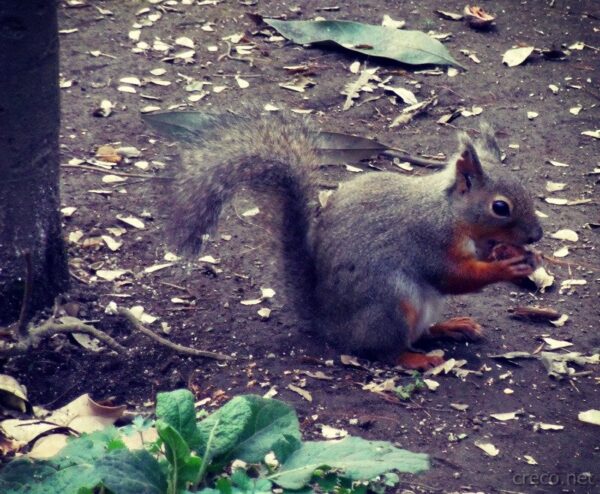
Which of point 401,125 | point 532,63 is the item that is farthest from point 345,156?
point 532,63

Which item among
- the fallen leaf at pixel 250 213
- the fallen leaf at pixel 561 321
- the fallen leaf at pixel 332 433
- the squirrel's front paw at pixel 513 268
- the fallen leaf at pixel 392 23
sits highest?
the fallen leaf at pixel 392 23

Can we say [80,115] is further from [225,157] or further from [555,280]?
[555,280]

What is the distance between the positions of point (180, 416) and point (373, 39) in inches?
174

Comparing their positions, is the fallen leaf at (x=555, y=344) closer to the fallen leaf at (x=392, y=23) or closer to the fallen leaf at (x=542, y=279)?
the fallen leaf at (x=542, y=279)

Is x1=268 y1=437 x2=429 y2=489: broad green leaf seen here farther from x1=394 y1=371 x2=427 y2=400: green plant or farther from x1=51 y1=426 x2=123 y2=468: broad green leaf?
x1=394 y1=371 x2=427 y2=400: green plant

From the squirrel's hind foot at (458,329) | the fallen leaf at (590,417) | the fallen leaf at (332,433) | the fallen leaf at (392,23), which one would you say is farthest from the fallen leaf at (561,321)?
the fallen leaf at (392,23)

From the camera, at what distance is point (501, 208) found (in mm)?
4273

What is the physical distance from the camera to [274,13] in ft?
23.4

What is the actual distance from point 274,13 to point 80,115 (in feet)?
6.26

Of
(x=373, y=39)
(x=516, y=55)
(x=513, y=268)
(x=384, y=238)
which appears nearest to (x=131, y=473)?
(x=384, y=238)

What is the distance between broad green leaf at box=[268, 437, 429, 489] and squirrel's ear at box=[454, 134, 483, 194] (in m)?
1.70

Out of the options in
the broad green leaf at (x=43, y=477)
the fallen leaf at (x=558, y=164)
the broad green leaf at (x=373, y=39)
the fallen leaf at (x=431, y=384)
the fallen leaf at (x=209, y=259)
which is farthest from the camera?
the broad green leaf at (x=373, y=39)

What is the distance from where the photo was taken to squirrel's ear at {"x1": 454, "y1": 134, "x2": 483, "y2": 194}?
4242 millimetres

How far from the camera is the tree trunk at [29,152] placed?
3779 mm
